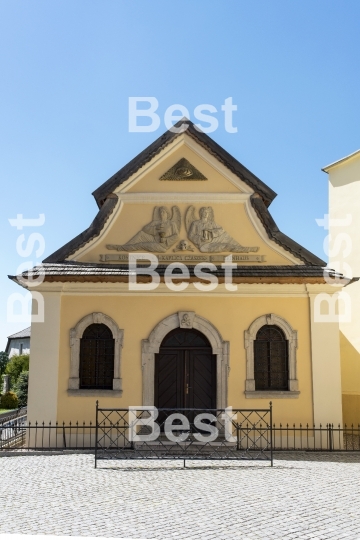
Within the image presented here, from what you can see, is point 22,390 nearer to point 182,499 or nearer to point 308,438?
point 308,438

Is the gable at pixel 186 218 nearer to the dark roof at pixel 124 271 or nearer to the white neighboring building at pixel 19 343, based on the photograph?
the dark roof at pixel 124 271

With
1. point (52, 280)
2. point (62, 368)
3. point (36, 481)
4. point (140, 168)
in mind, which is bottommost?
point (36, 481)

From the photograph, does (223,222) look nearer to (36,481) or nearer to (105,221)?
(105,221)

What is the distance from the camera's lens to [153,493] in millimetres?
9211

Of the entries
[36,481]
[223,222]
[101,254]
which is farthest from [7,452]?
[223,222]

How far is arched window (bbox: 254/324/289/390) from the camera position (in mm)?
14789

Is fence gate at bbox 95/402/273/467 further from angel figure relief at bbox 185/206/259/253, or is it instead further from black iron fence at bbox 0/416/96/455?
angel figure relief at bbox 185/206/259/253

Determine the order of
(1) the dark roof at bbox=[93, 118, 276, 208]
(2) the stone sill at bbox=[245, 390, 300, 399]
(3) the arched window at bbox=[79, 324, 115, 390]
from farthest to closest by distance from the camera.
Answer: (1) the dark roof at bbox=[93, 118, 276, 208] → (3) the arched window at bbox=[79, 324, 115, 390] → (2) the stone sill at bbox=[245, 390, 300, 399]

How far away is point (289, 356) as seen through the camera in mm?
14719

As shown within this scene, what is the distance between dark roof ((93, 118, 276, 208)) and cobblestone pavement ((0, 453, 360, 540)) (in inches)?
280

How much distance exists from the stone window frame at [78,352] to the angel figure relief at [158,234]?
195 cm

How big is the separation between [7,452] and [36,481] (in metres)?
3.49

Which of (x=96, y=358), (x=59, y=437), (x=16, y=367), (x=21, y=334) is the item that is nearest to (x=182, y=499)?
(x=59, y=437)

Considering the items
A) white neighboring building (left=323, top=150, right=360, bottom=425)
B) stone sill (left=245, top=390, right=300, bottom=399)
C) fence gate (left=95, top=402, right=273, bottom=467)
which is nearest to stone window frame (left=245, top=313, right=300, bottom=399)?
stone sill (left=245, top=390, right=300, bottom=399)
